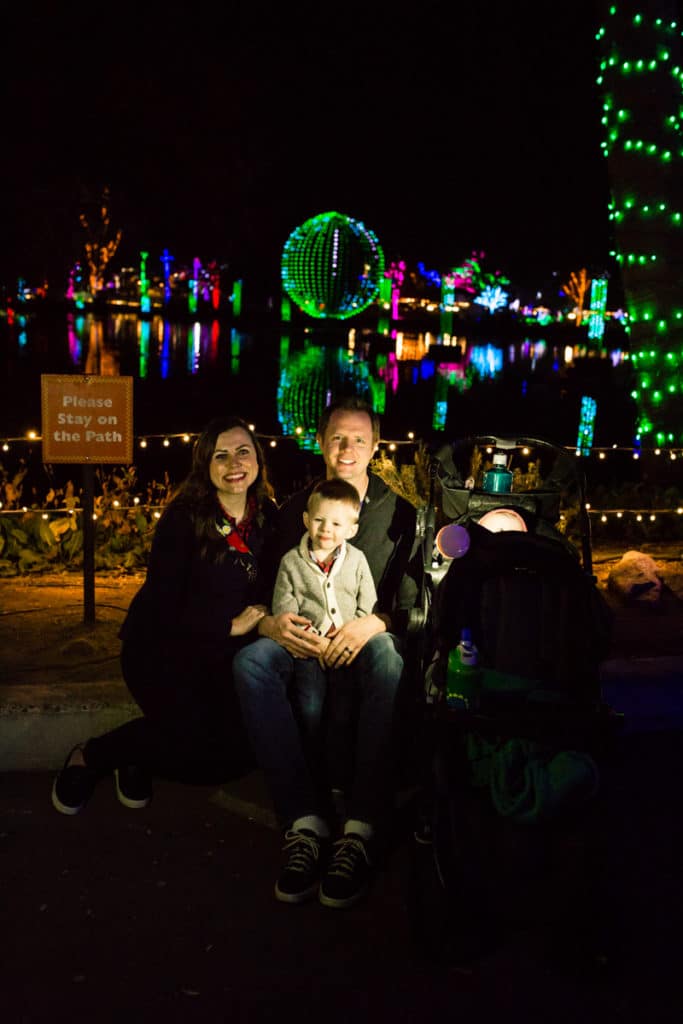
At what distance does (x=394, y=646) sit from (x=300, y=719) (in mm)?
462

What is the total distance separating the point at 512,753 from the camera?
3.36 meters

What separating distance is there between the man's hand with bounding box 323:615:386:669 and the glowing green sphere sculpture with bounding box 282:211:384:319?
126ft

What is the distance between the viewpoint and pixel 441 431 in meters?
20.5

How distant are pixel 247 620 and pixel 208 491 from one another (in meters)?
0.59

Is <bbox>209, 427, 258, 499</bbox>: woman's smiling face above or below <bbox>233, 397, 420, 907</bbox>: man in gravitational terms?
above

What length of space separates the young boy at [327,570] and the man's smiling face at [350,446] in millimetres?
275

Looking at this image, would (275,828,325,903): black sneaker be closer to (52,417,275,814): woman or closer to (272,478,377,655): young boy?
(52,417,275,814): woman

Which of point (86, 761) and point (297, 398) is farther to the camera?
point (297, 398)

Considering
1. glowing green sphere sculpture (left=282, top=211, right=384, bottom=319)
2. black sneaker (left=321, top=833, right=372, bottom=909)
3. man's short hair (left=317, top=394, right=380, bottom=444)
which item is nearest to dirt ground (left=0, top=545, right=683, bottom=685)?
man's short hair (left=317, top=394, right=380, bottom=444)

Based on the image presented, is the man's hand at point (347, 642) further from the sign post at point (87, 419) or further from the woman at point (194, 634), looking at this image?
the sign post at point (87, 419)

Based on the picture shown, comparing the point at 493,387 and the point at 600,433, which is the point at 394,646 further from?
the point at 493,387

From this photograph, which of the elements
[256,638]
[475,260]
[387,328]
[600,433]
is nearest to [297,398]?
[600,433]

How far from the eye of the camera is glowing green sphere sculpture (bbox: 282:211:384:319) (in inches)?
1655

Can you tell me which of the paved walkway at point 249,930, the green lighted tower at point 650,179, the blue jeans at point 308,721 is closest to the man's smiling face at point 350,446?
the blue jeans at point 308,721
